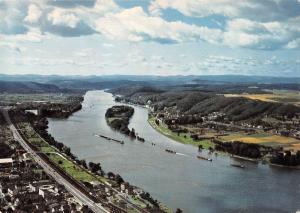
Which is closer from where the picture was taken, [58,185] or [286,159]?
[58,185]

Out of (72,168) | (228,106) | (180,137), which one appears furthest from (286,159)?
(228,106)

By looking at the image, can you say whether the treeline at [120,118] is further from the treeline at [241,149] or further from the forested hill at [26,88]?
the forested hill at [26,88]

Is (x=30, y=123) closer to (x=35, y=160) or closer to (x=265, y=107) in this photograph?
(x=35, y=160)

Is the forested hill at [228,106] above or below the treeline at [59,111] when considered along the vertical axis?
above

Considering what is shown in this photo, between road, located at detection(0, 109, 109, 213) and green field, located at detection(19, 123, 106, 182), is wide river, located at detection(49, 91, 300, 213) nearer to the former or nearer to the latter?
green field, located at detection(19, 123, 106, 182)

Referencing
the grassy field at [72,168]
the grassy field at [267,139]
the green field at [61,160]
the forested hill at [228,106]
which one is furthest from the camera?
the forested hill at [228,106]

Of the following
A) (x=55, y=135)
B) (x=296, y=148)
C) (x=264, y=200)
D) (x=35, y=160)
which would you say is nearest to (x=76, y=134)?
(x=55, y=135)

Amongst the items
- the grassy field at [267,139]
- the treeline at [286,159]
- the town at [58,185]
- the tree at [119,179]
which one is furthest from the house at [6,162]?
the grassy field at [267,139]

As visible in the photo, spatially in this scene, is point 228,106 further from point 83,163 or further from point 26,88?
point 26,88
